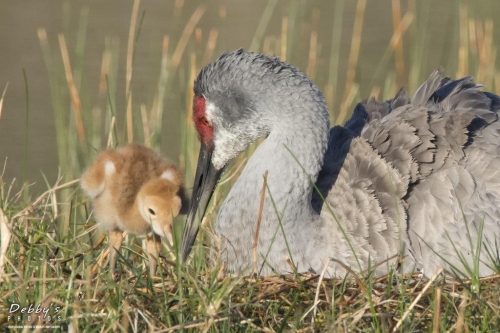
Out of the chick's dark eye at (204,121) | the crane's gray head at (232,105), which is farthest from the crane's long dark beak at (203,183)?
the chick's dark eye at (204,121)

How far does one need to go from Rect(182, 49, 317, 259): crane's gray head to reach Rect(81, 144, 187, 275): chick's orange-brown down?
141mm

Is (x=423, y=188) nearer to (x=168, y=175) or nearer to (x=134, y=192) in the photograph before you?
(x=168, y=175)

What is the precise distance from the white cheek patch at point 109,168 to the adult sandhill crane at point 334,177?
42 cm

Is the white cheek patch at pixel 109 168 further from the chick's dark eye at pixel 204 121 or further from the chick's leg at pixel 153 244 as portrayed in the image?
the chick's dark eye at pixel 204 121

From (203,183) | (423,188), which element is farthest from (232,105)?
(423,188)

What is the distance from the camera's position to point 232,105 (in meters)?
4.39

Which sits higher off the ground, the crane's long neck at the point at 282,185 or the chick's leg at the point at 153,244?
the crane's long neck at the point at 282,185

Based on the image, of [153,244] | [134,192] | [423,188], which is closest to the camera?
[423,188]

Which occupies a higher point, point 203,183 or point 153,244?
point 203,183

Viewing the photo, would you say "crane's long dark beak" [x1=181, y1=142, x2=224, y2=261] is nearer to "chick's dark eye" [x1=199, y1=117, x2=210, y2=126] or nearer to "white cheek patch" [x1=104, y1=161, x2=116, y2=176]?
"chick's dark eye" [x1=199, y1=117, x2=210, y2=126]

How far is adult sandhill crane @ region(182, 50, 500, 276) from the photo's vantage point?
4164 mm

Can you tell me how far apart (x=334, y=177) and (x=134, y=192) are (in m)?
0.99

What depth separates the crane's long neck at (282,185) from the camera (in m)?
4.21

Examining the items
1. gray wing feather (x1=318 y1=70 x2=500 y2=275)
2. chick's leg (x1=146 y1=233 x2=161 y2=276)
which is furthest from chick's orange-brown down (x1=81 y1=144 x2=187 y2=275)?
gray wing feather (x1=318 y1=70 x2=500 y2=275)
